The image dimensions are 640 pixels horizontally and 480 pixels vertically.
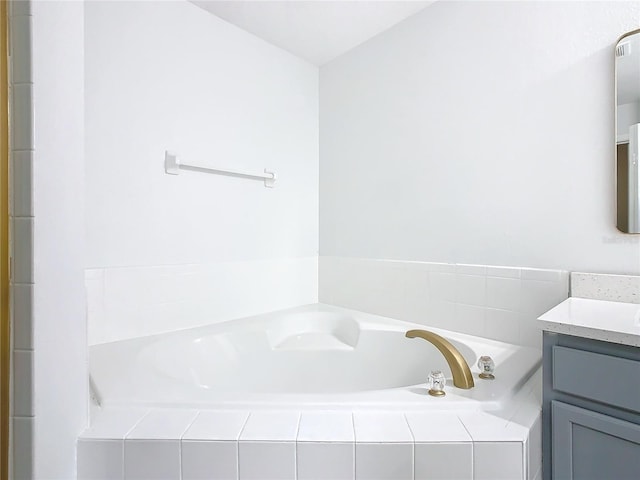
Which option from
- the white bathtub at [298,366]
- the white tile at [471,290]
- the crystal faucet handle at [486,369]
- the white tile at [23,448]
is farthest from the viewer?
the white tile at [471,290]

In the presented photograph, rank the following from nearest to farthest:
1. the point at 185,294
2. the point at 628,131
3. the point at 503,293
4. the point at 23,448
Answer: the point at 23,448, the point at 628,131, the point at 503,293, the point at 185,294

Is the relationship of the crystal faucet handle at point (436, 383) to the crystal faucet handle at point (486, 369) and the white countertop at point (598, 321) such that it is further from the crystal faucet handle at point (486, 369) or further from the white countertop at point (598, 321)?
the white countertop at point (598, 321)

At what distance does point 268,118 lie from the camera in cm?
215

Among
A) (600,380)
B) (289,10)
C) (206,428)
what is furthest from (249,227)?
(600,380)

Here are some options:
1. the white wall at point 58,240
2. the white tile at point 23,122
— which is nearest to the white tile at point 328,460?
the white wall at point 58,240

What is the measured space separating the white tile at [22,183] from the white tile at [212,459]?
25.4 inches

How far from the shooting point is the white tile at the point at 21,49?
0.81m

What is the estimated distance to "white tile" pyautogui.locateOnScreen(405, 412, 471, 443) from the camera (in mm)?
865

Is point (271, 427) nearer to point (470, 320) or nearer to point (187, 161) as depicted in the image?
point (470, 320)

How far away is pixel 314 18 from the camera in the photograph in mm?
1923

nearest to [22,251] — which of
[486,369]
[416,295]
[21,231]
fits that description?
[21,231]

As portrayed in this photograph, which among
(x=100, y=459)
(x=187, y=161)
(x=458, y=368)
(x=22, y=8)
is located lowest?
(x=100, y=459)

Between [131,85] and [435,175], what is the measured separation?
4.85ft

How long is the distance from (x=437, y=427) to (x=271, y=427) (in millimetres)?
415
